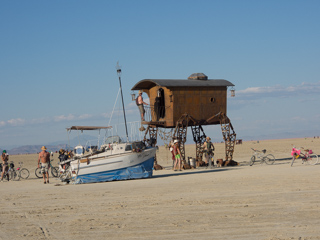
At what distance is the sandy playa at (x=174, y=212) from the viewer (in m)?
9.77

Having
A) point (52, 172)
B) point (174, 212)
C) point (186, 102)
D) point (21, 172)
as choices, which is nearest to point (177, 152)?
point (186, 102)

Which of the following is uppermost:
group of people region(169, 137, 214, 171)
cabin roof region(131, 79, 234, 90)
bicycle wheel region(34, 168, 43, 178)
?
cabin roof region(131, 79, 234, 90)

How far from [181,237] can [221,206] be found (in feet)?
11.9

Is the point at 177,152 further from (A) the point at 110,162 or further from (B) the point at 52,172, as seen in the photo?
(B) the point at 52,172

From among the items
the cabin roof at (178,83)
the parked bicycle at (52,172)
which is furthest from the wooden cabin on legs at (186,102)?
the parked bicycle at (52,172)

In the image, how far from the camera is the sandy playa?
9766mm

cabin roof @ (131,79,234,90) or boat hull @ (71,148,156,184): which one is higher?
cabin roof @ (131,79,234,90)

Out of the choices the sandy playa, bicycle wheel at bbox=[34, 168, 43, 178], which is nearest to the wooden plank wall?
bicycle wheel at bbox=[34, 168, 43, 178]

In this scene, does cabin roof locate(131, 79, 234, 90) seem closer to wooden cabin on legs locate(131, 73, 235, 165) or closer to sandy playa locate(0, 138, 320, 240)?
wooden cabin on legs locate(131, 73, 235, 165)

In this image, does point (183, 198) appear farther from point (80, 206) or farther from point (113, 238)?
point (113, 238)

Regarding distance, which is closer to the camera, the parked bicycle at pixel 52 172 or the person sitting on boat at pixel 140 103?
the parked bicycle at pixel 52 172

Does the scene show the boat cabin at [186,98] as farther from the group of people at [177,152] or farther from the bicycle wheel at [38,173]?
the bicycle wheel at [38,173]

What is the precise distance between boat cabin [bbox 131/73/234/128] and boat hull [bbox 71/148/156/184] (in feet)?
25.7

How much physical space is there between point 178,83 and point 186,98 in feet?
3.61
